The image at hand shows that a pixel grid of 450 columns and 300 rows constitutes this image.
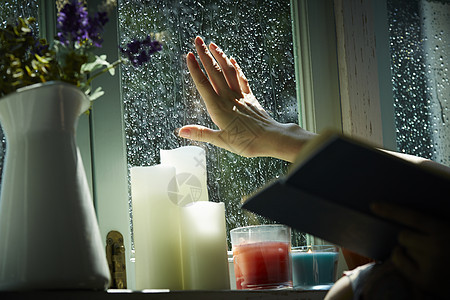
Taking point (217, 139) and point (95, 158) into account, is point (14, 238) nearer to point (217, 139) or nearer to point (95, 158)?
point (95, 158)

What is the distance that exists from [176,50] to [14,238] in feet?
1.92

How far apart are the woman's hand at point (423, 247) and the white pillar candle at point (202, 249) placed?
0.42 m

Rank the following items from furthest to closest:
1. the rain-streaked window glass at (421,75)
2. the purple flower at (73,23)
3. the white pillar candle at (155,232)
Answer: the rain-streaked window glass at (421,75) < the white pillar candle at (155,232) < the purple flower at (73,23)

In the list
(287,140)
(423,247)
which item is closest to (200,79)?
(287,140)

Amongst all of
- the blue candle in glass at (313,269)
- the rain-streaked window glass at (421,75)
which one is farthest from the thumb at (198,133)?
the rain-streaked window glass at (421,75)

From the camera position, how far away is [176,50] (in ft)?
4.10

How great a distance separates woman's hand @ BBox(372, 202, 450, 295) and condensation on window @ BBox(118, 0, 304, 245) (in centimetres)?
65

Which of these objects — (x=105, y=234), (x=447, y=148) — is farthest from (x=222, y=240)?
(x=447, y=148)

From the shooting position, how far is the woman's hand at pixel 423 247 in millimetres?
606

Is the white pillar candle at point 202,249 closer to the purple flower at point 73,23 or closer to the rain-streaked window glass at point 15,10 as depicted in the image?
the purple flower at point 73,23

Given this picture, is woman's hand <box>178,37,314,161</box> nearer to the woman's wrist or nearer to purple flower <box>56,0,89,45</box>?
the woman's wrist

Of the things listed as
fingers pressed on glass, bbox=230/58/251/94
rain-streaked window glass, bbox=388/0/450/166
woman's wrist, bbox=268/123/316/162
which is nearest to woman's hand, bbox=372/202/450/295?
woman's wrist, bbox=268/123/316/162

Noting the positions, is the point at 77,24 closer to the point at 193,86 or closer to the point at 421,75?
the point at 193,86

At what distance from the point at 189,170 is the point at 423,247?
0.53 meters
